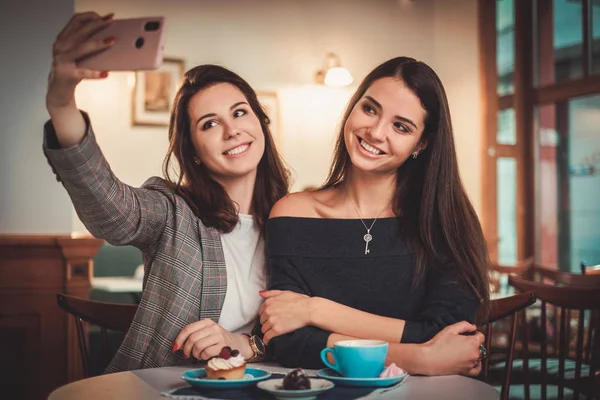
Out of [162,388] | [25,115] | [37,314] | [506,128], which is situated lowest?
[37,314]

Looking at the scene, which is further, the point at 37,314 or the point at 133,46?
the point at 37,314

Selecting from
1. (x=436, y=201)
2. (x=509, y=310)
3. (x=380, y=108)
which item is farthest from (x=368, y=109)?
(x=509, y=310)

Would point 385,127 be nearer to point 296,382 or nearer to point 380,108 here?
point 380,108

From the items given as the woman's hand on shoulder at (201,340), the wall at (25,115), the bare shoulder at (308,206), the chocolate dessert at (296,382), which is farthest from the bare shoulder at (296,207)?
the wall at (25,115)

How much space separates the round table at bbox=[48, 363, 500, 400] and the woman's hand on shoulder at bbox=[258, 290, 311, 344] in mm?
116

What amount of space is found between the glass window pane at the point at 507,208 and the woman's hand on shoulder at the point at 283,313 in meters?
4.76

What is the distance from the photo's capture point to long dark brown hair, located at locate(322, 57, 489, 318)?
64.5 inches

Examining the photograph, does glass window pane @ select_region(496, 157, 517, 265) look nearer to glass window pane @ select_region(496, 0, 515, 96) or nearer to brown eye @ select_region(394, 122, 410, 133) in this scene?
glass window pane @ select_region(496, 0, 515, 96)

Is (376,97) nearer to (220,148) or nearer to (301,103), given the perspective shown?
(220,148)

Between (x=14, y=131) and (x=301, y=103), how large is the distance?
3328mm

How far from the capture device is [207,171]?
193cm

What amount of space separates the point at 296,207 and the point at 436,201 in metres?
0.34

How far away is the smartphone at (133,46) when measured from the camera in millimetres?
1054

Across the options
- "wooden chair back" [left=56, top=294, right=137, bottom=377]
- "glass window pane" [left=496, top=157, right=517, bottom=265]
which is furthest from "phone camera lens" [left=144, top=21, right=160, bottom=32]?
"glass window pane" [left=496, top=157, right=517, bottom=265]
